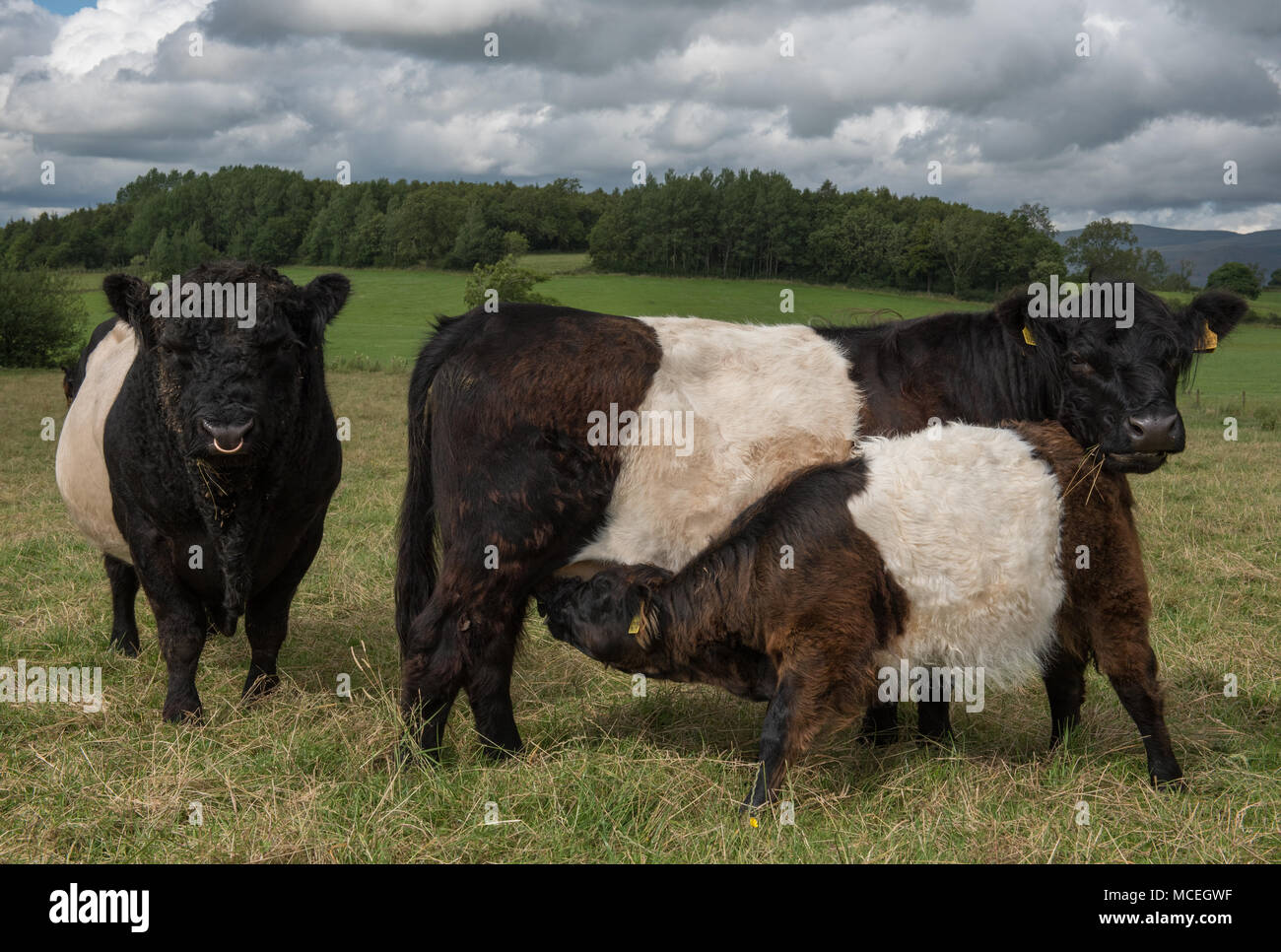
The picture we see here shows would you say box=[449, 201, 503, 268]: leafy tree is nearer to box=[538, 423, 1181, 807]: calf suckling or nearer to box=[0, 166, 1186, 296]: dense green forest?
box=[0, 166, 1186, 296]: dense green forest

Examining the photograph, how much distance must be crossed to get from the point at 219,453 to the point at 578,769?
7.11ft

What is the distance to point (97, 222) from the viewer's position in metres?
57.6

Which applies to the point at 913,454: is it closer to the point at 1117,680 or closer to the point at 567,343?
the point at 1117,680

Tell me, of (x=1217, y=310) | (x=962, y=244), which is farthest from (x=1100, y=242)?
(x=1217, y=310)

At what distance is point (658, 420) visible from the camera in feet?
15.2

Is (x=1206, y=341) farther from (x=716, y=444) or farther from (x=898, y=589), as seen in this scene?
(x=716, y=444)

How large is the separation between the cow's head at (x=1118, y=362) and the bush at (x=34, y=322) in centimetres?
4022

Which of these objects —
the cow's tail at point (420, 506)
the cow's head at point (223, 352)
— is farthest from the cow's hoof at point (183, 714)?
the cow's head at point (223, 352)

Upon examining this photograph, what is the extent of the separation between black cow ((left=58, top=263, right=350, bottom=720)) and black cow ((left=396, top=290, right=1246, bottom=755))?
0.84 meters

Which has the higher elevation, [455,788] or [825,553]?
[825,553]

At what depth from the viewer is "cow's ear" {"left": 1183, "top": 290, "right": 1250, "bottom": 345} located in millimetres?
4805

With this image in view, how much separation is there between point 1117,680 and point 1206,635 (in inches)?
101

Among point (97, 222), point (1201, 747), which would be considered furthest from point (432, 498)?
point (97, 222)

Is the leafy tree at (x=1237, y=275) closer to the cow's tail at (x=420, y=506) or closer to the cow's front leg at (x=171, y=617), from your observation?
the cow's tail at (x=420, y=506)
